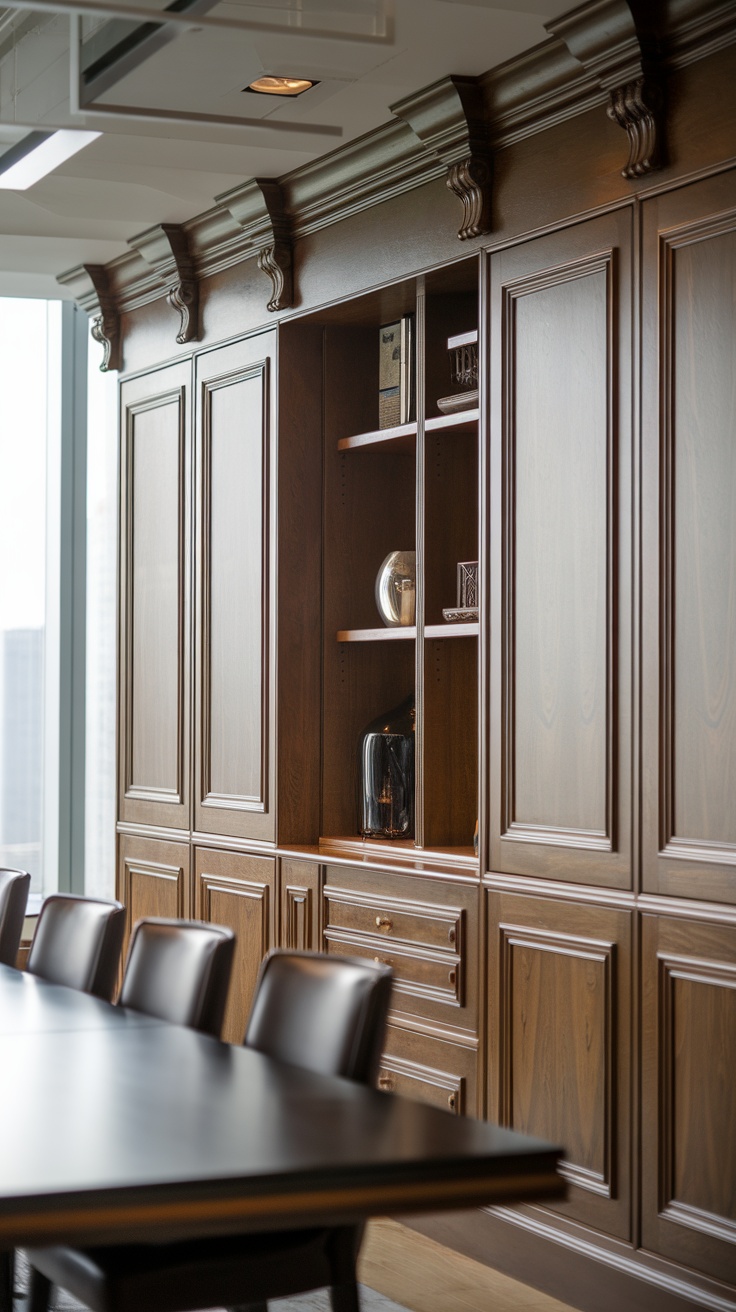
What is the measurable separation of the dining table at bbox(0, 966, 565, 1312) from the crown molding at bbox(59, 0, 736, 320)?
2.02 meters

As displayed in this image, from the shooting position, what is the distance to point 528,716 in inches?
142

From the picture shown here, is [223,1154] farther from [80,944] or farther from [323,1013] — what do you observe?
[80,944]

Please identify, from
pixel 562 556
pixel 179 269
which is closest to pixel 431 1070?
pixel 562 556

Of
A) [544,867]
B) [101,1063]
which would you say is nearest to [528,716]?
[544,867]

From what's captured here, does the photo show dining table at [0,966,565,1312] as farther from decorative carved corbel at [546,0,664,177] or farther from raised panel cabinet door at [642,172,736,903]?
decorative carved corbel at [546,0,664,177]

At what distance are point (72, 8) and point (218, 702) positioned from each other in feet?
9.82

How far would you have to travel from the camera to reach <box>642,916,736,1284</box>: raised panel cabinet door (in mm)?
2994

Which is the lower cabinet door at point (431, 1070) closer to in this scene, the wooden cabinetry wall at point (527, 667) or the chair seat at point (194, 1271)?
the wooden cabinetry wall at point (527, 667)

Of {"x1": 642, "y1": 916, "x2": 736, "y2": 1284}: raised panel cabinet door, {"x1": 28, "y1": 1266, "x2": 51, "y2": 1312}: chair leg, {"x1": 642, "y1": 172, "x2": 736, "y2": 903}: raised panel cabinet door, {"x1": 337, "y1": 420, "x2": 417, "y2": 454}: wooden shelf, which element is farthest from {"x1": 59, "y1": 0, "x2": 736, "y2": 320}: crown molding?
{"x1": 28, "y1": 1266, "x2": 51, "y2": 1312}: chair leg

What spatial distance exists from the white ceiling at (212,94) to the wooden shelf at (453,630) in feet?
4.04

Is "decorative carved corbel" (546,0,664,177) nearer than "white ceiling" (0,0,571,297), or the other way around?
"white ceiling" (0,0,571,297)

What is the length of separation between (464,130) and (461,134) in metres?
0.02

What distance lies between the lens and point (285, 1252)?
2346mm

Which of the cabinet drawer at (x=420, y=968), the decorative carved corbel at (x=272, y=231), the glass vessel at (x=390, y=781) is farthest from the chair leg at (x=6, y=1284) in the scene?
the decorative carved corbel at (x=272, y=231)
